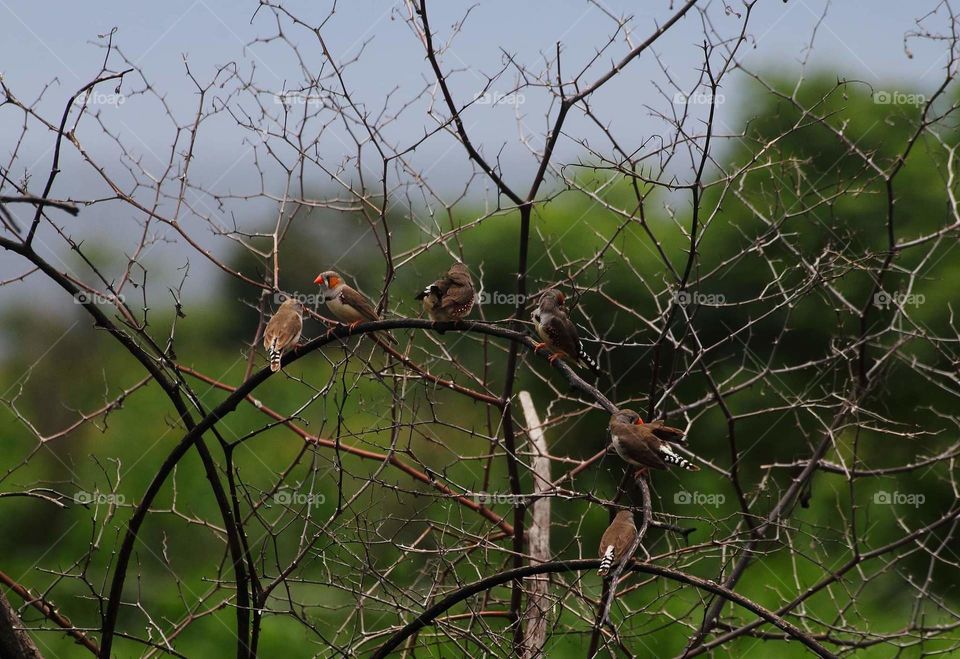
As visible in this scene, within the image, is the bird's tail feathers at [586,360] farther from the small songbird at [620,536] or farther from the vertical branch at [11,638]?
the vertical branch at [11,638]

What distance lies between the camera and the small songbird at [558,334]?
13.4 feet

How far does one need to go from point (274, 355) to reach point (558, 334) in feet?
4.43

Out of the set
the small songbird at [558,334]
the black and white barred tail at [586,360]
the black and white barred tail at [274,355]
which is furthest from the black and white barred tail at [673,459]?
the black and white barred tail at [274,355]

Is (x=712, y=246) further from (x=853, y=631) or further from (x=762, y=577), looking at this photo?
(x=853, y=631)

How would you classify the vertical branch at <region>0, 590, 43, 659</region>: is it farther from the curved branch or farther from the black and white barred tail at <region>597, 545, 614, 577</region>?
the black and white barred tail at <region>597, 545, 614, 577</region>

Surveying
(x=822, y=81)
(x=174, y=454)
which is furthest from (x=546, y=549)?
(x=822, y=81)

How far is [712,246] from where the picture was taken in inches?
482

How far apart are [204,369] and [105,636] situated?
7.54 m

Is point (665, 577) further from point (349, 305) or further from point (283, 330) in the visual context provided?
Answer: point (349, 305)

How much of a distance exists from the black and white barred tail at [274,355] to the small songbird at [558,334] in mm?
1130

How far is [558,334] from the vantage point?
13.5ft

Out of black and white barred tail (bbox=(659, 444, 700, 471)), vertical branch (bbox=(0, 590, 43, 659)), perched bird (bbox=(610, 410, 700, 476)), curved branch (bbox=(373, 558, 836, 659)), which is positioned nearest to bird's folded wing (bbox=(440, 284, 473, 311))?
perched bird (bbox=(610, 410, 700, 476))

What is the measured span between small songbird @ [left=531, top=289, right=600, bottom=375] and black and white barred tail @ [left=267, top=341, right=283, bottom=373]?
1.13 meters

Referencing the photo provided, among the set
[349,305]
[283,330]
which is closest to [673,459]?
[283,330]
